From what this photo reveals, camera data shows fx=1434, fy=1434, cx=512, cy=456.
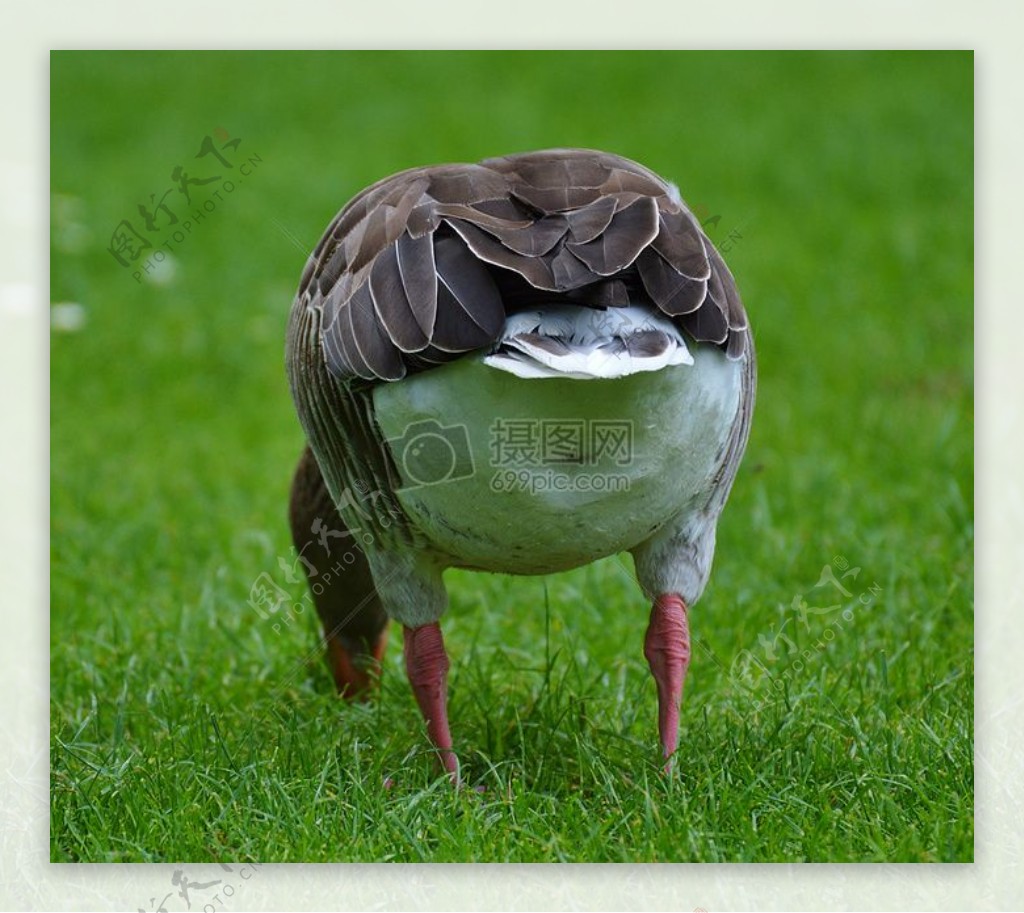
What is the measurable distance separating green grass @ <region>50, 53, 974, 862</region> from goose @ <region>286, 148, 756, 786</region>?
0.51 m

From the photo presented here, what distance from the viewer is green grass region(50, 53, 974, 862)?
3701 millimetres

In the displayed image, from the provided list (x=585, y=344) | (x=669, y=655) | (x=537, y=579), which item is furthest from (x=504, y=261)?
(x=537, y=579)

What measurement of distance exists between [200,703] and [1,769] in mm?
605

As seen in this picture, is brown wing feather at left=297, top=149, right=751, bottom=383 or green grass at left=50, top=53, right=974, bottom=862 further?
green grass at left=50, top=53, right=974, bottom=862

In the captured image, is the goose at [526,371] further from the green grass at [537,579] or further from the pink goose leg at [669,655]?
the green grass at [537,579]

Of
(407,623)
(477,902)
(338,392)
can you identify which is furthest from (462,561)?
(477,902)

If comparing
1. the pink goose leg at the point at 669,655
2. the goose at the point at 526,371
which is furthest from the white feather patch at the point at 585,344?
the pink goose leg at the point at 669,655

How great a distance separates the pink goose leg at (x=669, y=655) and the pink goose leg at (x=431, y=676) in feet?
1.87

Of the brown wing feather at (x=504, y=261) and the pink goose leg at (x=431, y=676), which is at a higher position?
the brown wing feather at (x=504, y=261)

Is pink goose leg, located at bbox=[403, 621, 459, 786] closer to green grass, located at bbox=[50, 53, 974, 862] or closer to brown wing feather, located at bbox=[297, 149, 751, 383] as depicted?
green grass, located at bbox=[50, 53, 974, 862]

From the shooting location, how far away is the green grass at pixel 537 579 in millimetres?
3701

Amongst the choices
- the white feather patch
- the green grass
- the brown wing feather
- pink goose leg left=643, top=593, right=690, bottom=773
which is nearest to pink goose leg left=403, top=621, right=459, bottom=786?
the green grass

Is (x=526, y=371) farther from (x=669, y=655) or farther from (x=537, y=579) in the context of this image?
(x=537, y=579)

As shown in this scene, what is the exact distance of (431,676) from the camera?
12.8ft
